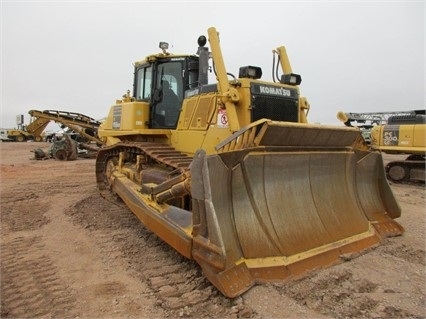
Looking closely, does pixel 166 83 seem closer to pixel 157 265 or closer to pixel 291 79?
pixel 291 79

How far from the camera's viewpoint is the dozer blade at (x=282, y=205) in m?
3.11

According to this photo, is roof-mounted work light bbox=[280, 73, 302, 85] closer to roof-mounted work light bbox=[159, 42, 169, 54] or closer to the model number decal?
Answer: roof-mounted work light bbox=[159, 42, 169, 54]

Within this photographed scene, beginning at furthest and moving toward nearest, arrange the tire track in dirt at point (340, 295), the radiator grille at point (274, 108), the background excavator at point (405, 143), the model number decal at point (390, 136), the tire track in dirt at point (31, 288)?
the model number decal at point (390, 136) → the background excavator at point (405, 143) → the radiator grille at point (274, 108) → the tire track in dirt at point (31, 288) → the tire track in dirt at point (340, 295)

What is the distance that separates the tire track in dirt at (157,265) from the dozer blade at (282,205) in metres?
0.19

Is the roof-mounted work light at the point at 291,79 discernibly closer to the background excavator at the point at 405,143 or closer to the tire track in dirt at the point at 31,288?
the tire track in dirt at the point at 31,288

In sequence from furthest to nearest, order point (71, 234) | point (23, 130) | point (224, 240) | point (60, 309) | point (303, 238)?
point (23, 130)
point (71, 234)
point (303, 238)
point (224, 240)
point (60, 309)

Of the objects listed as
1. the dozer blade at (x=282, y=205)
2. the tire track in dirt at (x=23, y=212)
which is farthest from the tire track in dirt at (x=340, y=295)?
the tire track in dirt at (x=23, y=212)

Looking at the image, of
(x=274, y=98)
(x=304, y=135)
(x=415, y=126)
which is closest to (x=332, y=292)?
(x=304, y=135)

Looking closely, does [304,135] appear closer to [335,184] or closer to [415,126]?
[335,184]

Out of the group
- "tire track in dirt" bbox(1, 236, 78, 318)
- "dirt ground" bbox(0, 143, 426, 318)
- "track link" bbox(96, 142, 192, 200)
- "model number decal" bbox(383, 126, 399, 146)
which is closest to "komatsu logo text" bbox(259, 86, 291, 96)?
"track link" bbox(96, 142, 192, 200)

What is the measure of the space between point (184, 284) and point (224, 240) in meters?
0.61

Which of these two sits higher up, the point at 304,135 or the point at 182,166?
the point at 304,135

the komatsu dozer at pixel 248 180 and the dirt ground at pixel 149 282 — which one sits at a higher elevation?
the komatsu dozer at pixel 248 180

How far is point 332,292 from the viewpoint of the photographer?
3.04m
